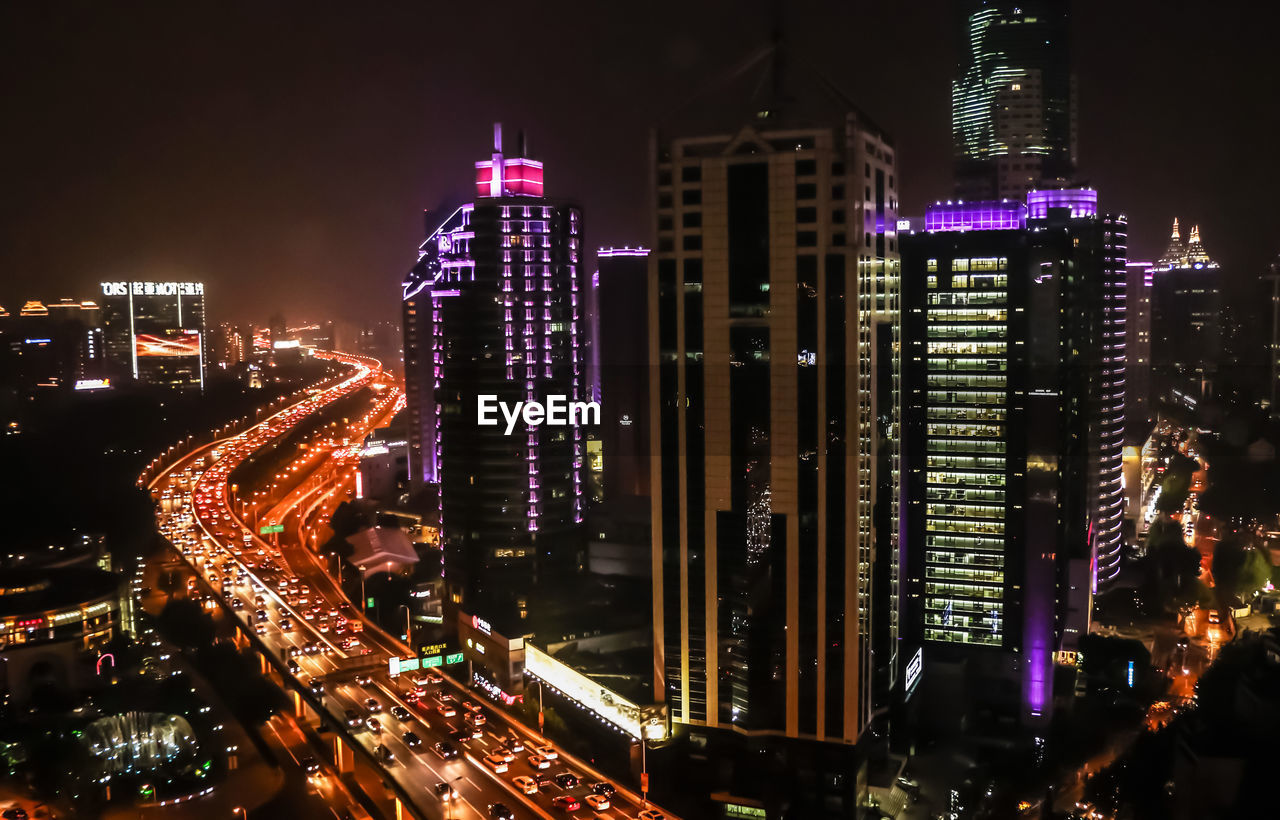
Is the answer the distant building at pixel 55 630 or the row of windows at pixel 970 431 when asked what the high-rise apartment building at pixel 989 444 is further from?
the distant building at pixel 55 630

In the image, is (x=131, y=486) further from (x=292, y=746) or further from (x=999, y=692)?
(x=999, y=692)

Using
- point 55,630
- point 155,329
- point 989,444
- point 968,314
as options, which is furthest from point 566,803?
point 155,329

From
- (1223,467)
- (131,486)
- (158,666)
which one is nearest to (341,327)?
(131,486)

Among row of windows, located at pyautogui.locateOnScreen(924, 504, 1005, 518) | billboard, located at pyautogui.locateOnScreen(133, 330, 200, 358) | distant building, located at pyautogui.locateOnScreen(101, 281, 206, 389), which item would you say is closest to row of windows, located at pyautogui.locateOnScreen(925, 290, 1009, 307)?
row of windows, located at pyautogui.locateOnScreen(924, 504, 1005, 518)

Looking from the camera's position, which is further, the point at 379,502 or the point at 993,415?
the point at 379,502

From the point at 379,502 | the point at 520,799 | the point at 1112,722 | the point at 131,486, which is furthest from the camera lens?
the point at 131,486

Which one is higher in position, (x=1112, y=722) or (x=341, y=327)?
(x=341, y=327)
